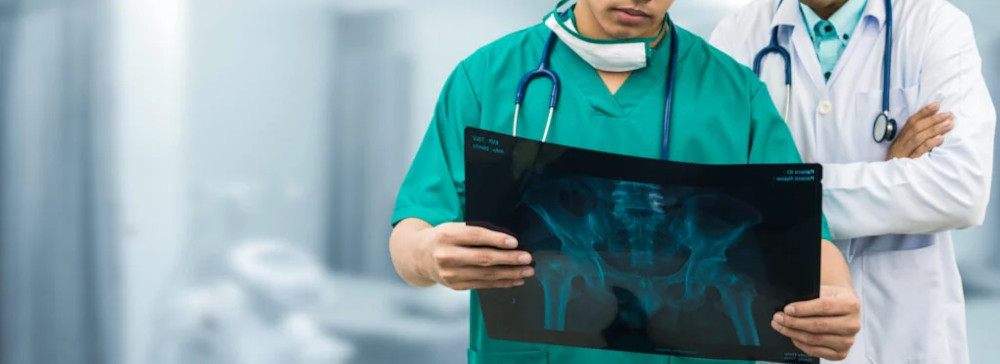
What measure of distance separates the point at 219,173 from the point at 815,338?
171cm

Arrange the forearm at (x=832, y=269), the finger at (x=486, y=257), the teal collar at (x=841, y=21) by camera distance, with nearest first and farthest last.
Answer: the finger at (x=486, y=257) < the forearm at (x=832, y=269) < the teal collar at (x=841, y=21)

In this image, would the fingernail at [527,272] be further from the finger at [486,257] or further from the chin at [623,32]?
the chin at [623,32]

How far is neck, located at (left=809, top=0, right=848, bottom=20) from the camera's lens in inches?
51.6

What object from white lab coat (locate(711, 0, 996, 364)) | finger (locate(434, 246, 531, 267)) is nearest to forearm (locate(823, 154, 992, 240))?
white lab coat (locate(711, 0, 996, 364))

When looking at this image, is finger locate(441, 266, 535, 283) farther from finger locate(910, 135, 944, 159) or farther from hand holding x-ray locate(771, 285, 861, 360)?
finger locate(910, 135, 944, 159)

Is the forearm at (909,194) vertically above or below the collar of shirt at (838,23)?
below

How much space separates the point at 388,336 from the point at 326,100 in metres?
0.60

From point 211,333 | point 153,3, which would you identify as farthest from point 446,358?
point 153,3

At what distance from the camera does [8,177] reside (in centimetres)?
231

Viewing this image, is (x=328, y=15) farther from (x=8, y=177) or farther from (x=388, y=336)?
(x=8, y=177)

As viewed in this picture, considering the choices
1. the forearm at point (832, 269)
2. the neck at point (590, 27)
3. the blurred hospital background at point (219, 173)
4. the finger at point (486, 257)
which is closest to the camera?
the finger at point (486, 257)

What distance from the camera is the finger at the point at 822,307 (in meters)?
0.82

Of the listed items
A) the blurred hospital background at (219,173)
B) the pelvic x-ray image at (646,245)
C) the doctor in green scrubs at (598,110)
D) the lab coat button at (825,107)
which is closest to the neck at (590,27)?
the doctor in green scrubs at (598,110)

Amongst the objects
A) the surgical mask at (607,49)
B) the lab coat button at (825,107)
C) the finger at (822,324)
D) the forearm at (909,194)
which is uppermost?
the surgical mask at (607,49)
